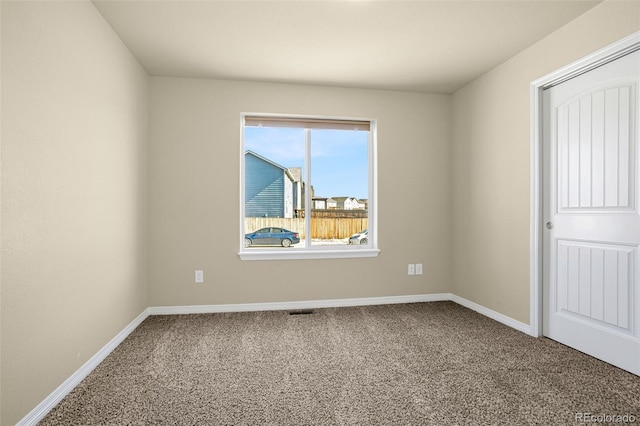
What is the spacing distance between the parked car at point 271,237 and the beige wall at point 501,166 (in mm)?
1875

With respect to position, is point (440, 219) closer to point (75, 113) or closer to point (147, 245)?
point (147, 245)

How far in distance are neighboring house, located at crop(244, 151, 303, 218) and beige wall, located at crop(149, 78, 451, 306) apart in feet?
0.63

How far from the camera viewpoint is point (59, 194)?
1.93 meters

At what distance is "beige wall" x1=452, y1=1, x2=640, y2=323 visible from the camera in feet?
8.48

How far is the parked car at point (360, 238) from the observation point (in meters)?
4.03

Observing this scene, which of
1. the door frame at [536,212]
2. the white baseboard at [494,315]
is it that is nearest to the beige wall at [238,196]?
the white baseboard at [494,315]

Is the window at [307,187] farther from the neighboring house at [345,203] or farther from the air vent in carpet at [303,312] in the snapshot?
the air vent in carpet at [303,312]

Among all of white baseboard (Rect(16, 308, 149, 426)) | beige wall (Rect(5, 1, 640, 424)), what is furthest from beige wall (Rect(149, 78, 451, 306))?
white baseboard (Rect(16, 308, 149, 426))

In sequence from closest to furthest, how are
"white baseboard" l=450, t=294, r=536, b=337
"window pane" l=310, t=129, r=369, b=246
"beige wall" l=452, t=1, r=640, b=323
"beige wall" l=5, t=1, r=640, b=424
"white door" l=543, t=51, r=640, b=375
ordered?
1. "beige wall" l=5, t=1, r=640, b=424
2. "white door" l=543, t=51, r=640, b=375
3. "beige wall" l=452, t=1, r=640, b=323
4. "white baseboard" l=450, t=294, r=536, b=337
5. "window pane" l=310, t=129, r=369, b=246

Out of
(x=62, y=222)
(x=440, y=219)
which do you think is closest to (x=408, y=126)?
(x=440, y=219)

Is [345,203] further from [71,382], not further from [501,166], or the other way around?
[71,382]

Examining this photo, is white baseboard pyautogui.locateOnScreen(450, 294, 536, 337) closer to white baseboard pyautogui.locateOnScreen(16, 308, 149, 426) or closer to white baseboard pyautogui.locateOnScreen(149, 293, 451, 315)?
white baseboard pyautogui.locateOnScreen(149, 293, 451, 315)

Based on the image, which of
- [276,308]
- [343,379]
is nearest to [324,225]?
[276,308]

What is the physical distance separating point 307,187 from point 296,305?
1.28 meters
